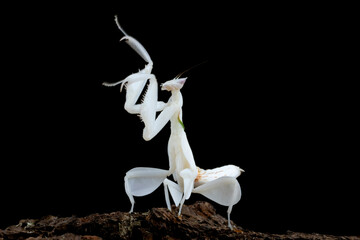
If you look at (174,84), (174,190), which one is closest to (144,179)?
(174,190)

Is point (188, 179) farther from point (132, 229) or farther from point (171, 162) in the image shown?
point (132, 229)

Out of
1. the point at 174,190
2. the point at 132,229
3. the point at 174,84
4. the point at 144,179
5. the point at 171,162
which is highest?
the point at 174,84

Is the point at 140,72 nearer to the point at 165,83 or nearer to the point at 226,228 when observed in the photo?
the point at 165,83

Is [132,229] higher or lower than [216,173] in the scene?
lower

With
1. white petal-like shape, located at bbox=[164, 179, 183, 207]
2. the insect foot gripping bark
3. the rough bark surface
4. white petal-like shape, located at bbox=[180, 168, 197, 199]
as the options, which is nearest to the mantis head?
the insect foot gripping bark

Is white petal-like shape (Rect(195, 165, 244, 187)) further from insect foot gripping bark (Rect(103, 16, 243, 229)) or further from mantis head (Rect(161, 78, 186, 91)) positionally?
mantis head (Rect(161, 78, 186, 91))

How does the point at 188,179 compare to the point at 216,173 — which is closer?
the point at 188,179

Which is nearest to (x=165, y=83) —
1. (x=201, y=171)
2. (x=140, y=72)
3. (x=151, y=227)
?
(x=140, y=72)
